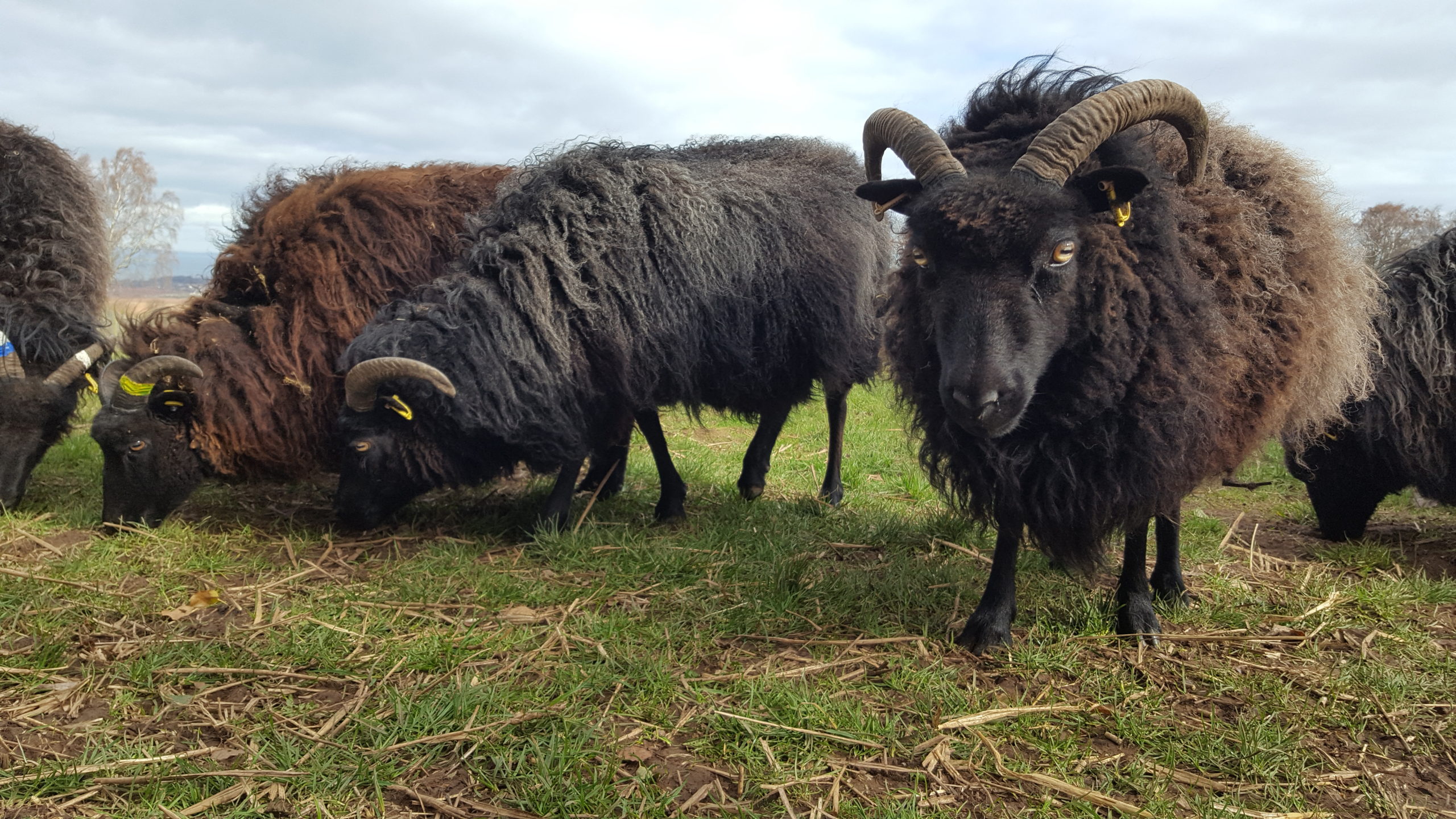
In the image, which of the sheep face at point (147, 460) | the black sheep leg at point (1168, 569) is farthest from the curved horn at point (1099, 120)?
the sheep face at point (147, 460)

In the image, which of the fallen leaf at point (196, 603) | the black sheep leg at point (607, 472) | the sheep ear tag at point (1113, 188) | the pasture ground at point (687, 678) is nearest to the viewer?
the pasture ground at point (687, 678)

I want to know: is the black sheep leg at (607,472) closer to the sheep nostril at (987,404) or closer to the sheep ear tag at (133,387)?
the sheep ear tag at (133,387)

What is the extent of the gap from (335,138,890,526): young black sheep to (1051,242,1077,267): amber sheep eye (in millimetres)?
2379

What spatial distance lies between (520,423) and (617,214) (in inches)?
54.2

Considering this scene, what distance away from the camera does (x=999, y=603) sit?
11.3 ft

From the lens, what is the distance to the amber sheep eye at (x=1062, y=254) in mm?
2998

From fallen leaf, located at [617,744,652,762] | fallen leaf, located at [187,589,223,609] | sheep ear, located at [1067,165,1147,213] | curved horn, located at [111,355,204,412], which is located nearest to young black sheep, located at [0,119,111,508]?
curved horn, located at [111,355,204,412]

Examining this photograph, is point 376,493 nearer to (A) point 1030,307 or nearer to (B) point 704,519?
(B) point 704,519

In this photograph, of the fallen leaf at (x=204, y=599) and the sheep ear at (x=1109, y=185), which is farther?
the fallen leaf at (x=204, y=599)

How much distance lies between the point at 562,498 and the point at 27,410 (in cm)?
356

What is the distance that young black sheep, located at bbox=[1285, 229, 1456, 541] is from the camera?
15.6ft

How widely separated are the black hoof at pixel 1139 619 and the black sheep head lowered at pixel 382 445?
3397 millimetres

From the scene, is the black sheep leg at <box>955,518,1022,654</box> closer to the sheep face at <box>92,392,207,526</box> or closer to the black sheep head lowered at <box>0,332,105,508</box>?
the sheep face at <box>92,392,207,526</box>

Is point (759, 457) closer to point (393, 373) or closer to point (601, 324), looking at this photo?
point (601, 324)
